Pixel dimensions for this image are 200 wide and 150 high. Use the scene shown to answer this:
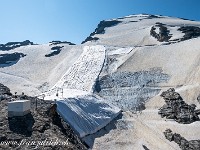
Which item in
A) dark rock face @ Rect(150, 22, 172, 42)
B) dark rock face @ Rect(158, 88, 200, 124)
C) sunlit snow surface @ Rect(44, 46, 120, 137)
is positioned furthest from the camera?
dark rock face @ Rect(150, 22, 172, 42)

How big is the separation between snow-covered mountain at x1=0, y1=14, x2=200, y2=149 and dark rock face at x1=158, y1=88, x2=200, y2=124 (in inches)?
37.3

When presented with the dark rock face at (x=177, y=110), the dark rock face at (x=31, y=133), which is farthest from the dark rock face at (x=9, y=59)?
the dark rock face at (x=31, y=133)

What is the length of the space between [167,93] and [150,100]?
2.56 meters

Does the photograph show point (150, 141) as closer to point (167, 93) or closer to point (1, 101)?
point (167, 93)

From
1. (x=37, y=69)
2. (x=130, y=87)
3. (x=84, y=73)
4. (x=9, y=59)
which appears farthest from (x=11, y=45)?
(x=130, y=87)

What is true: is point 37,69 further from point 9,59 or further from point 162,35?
point 162,35

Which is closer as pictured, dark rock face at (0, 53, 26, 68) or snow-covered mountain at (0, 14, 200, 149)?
snow-covered mountain at (0, 14, 200, 149)

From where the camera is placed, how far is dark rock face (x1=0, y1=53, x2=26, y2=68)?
265 feet

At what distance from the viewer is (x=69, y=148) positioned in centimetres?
1216

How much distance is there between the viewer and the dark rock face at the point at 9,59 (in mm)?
80713

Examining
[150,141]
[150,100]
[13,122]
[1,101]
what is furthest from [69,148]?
[150,100]

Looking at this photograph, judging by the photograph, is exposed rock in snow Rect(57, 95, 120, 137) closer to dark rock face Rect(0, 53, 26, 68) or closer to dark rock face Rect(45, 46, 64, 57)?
dark rock face Rect(45, 46, 64, 57)

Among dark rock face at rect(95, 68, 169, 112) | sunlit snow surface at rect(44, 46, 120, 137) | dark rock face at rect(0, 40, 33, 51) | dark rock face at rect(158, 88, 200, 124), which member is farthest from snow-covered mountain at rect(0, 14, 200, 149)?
dark rock face at rect(0, 40, 33, 51)

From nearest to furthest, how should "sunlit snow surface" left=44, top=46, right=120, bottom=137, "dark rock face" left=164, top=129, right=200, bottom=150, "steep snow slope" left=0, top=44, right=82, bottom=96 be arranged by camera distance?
"dark rock face" left=164, top=129, right=200, bottom=150, "sunlit snow surface" left=44, top=46, right=120, bottom=137, "steep snow slope" left=0, top=44, right=82, bottom=96
